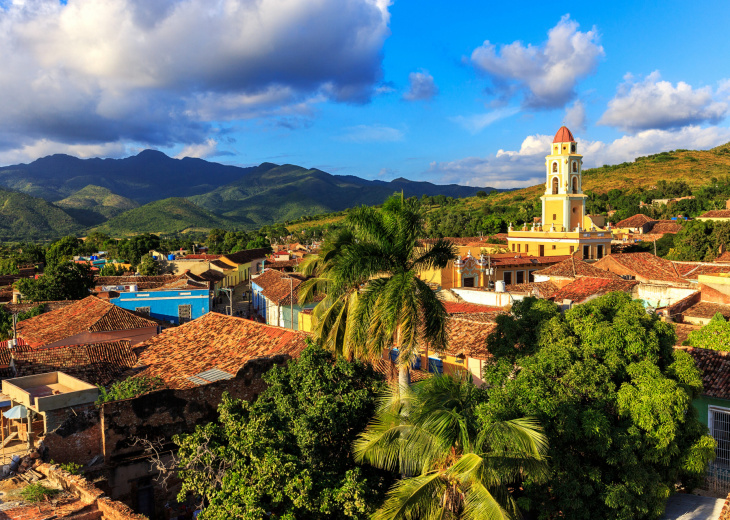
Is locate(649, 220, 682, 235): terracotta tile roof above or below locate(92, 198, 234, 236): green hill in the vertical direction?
below

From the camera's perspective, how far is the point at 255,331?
739 inches

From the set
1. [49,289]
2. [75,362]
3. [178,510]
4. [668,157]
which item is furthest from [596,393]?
[668,157]

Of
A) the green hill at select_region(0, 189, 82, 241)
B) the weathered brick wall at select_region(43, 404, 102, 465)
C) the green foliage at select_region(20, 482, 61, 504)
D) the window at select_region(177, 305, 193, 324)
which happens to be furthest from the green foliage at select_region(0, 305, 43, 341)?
the green hill at select_region(0, 189, 82, 241)

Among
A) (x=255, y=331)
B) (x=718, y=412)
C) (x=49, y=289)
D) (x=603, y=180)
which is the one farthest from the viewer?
(x=603, y=180)

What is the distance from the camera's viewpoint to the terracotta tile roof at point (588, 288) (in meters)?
22.5

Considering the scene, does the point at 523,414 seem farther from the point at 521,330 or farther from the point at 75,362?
the point at 75,362

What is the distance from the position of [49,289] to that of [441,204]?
8967 cm

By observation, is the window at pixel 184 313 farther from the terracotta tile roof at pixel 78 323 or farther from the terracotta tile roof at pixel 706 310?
the terracotta tile roof at pixel 706 310

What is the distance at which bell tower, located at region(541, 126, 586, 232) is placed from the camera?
48209 mm

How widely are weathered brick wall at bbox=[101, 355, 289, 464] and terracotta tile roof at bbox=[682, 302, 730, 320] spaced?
650 inches

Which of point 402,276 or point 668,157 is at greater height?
point 668,157

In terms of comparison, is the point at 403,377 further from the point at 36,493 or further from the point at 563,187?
the point at 563,187

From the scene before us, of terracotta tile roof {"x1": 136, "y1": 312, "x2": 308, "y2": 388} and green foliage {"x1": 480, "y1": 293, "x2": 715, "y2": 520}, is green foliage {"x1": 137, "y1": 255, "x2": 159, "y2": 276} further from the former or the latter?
green foliage {"x1": 480, "y1": 293, "x2": 715, "y2": 520}

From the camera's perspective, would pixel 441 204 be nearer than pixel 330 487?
No
